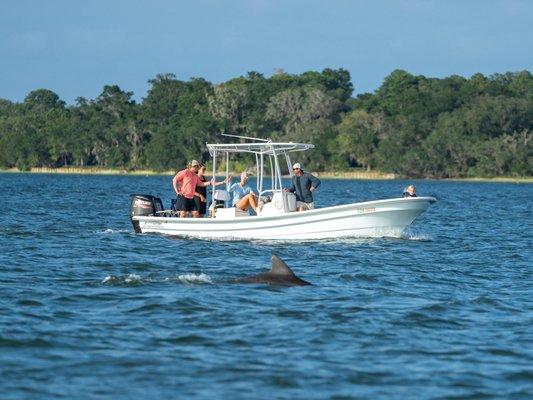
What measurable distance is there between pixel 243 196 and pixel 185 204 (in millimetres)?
1553

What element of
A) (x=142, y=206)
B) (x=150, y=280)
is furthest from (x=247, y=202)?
(x=150, y=280)

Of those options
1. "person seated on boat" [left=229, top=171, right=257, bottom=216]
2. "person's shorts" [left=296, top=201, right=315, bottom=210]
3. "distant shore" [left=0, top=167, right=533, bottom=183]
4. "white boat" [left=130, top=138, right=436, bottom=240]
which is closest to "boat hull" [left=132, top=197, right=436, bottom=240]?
"white boat" [left=130, top=138, right=436, bottom=240]

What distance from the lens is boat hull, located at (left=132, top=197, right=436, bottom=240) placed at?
96.1ft

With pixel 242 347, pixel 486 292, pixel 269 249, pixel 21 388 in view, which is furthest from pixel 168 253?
pixel 21 388

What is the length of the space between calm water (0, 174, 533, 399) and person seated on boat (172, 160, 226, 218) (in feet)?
8.29

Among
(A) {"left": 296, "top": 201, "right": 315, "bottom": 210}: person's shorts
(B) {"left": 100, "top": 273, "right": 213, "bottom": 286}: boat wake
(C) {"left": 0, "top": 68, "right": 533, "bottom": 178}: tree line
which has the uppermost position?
(C) {"left": 0, "top": 68, "right": 533, "bottom": 178}: tree line

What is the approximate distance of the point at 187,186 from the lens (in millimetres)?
30531

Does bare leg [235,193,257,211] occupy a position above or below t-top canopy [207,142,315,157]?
below

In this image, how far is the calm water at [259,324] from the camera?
13453 millimetres

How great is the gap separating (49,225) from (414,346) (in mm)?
23936

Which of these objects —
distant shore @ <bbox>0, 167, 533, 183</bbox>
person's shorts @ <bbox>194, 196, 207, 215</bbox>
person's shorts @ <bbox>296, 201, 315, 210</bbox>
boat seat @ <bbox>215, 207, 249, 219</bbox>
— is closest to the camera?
boat seat @ <bbox>215, 207, 249, 219</bbox>

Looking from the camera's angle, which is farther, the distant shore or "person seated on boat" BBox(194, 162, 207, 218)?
the distant shore

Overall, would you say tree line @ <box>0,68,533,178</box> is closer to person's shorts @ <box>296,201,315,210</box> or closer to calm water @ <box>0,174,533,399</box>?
person's shorts @ <box>296,201,315,210</box>

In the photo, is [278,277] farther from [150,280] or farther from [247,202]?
[247,202]
